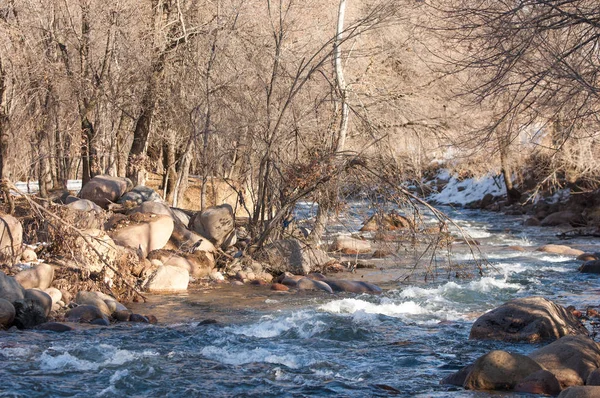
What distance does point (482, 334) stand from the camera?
28.0 feet

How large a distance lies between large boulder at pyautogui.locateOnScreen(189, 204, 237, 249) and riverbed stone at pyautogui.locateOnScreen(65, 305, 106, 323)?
5.51 meters

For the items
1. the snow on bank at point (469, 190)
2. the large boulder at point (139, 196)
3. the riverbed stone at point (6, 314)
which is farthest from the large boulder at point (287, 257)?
the snow on bank at point (469, 190)

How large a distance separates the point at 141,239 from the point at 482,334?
695 cm

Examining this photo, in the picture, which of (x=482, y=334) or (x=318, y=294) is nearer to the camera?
(x=482, y=334)

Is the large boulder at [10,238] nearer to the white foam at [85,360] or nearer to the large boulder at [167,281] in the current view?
the large boulder at [167,281]

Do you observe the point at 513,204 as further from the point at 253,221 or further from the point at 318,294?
the point at 318,294

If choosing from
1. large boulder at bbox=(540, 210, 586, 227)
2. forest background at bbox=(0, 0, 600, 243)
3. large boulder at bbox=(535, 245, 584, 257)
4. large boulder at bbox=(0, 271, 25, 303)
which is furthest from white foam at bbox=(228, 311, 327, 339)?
large boulder at bbox=(540, 210, 586, 227)

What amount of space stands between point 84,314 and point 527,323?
5549mm

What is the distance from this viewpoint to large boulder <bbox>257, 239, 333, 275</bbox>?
13711mm

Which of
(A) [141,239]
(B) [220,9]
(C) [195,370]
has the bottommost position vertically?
(C) [195,370]

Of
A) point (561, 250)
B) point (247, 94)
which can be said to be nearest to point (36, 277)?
point (247, 94)

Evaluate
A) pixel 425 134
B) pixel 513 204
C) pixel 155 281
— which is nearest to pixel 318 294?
pixel 155 281

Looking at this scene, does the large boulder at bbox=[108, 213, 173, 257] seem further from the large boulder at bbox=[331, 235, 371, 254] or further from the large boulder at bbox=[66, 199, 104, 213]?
the large boulder at bbox=[331, 235, 371, 254]

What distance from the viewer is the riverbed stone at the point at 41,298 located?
→ 9125 mm
